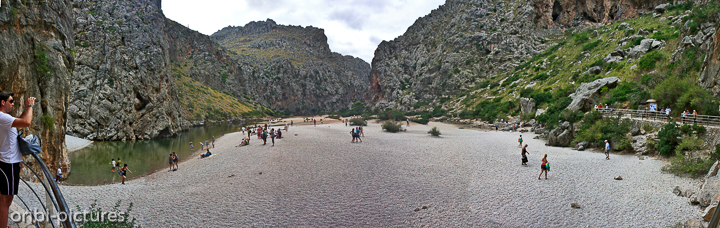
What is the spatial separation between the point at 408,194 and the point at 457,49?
8012 centimetres

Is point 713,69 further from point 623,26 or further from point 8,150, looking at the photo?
point 623,26

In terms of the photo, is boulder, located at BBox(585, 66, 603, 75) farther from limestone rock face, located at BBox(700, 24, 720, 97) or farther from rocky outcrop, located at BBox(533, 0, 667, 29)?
rocky outcrop, located at BBox(533, 0, 667, 29)

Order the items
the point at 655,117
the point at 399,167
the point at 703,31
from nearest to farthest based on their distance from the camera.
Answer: the point at 399,167 < the point at 655,117 < the point at 703,31

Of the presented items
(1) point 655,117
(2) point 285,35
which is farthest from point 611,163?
(2) point 285,35

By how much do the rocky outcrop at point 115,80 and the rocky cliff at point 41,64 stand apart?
809 inches

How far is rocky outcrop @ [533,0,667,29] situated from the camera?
189 ft

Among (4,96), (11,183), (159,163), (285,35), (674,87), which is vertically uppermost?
(285,35)

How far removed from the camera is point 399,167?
1612cm

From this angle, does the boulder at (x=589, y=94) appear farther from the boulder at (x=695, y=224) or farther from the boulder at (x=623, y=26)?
the boulder at (x=623, y=26)

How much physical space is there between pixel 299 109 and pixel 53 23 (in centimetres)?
12679

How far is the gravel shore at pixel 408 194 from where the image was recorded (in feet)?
29.7

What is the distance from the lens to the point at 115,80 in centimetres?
3406

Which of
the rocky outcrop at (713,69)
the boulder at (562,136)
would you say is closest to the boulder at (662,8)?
the boulder at (562,136)

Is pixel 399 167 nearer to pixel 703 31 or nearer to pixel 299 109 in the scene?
pixel 703 31
